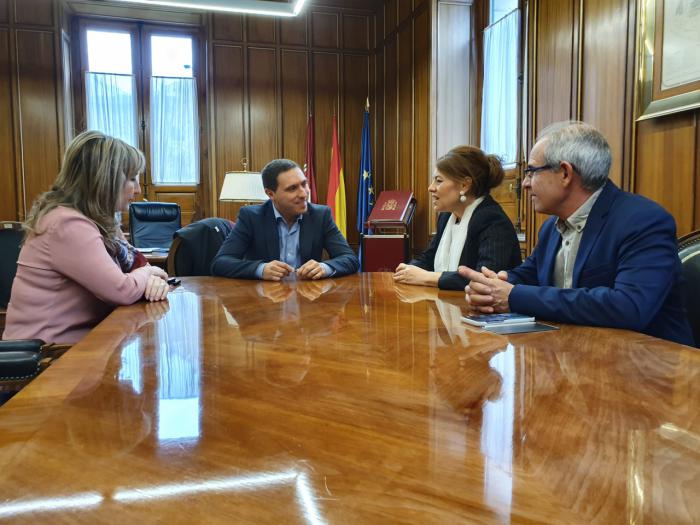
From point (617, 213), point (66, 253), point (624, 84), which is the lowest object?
point (66, 253)

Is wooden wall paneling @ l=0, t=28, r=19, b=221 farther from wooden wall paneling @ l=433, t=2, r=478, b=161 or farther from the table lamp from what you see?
wooden wall paneling @ l=433, t=2, r=478, b=161

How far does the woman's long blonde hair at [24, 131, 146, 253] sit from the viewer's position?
5.80 ft

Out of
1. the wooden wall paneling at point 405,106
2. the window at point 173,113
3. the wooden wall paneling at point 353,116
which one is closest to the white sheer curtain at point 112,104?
the window at point 173,113

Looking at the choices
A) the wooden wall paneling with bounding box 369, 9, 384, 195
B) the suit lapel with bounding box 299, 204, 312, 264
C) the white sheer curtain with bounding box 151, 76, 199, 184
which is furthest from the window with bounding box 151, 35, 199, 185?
the suit lapel with bounding box 299, 204, 312, 264

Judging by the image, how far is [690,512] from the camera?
452 mm

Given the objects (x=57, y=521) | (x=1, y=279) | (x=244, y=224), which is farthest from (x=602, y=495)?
(x=1, y=279)

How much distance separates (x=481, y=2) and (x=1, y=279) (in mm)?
4576

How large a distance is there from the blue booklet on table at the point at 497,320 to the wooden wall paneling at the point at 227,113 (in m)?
5.91

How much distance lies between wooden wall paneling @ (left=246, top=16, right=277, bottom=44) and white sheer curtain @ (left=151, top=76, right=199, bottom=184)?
38.7 inches

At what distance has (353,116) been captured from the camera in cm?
720

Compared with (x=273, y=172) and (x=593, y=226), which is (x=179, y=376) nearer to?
(x=593, y=226)

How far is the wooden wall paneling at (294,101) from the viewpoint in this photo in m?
7.00

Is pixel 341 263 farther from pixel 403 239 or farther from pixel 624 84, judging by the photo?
pixel 403 239

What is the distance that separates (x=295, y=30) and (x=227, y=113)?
143 cm
